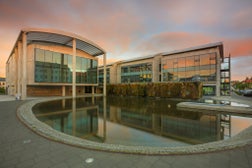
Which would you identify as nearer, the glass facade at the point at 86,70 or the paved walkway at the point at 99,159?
the paved walkway at the point at 99,159

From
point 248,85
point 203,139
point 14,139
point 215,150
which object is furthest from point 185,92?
point 248,85

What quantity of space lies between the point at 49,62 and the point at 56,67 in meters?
1.71

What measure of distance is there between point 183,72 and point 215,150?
3093 centimetres

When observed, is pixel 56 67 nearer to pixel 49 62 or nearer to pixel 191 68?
pixel 49 62

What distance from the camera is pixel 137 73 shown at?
41156 mm

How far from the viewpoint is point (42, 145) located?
13.8ft

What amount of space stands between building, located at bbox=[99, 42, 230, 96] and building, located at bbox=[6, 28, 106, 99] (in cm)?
1426

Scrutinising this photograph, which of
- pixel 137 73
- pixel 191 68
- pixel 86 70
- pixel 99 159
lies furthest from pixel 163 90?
pixel 99 159

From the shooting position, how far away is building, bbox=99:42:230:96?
2756 cm

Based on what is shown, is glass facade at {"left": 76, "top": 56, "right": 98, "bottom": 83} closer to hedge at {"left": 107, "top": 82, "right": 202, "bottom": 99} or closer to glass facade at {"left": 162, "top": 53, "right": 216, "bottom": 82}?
hedge at {"left": 107, "top": 82, "right": 202, "bottom": 99}

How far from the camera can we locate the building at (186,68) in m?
27.6

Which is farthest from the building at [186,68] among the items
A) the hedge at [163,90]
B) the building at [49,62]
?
the building at [49,62]

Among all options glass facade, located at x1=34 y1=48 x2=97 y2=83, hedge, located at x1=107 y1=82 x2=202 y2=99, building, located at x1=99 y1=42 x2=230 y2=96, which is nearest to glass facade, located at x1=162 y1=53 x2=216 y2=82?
building, located at x1=99 y1=42 x2=230 y2=96

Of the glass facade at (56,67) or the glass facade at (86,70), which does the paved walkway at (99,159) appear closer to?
the glass facade at (56,67)
